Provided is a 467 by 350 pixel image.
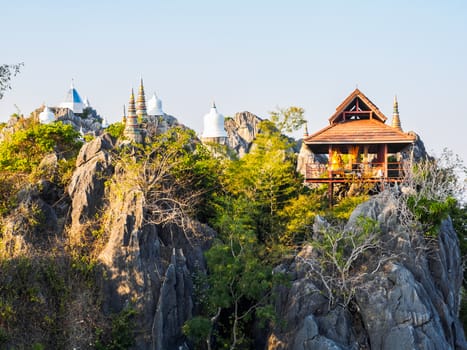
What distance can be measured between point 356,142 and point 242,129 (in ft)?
105

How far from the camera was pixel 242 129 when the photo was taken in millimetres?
55531

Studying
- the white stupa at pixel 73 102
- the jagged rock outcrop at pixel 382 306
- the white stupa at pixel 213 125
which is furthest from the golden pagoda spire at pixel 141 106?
the white stupa at pixel 73 102

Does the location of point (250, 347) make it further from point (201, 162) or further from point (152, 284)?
point (201, 162)

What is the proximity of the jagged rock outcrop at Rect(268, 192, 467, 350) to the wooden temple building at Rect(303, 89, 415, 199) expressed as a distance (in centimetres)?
293

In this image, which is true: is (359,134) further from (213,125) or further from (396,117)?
(213,125)

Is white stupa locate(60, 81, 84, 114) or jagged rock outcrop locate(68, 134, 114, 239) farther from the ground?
white stupa locate(60, 81, 84, 114)

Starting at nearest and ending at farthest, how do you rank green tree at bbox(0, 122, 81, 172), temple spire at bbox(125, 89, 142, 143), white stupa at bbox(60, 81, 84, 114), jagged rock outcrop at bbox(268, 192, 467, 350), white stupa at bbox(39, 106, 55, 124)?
jagged rock outcrop at bbox(268, 192, 467, 350), temple spire at bbox(125, 89, 142, 143), green tree at bbox(0, 122, 81, 172), white stupa at bbox(39, 106, 55, 124), white stupa at bbox(60, 81, 84, 114)

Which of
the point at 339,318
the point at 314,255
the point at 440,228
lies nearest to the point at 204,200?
the point at 314,255

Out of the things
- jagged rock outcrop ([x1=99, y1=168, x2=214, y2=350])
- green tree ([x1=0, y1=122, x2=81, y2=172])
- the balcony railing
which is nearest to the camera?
jagged rock outcrop ([x1=99, y1=168, x2=214, y2=350])

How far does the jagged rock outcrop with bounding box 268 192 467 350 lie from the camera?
61.3 feet

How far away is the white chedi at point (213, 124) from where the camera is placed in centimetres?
3847

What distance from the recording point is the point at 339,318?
19.0m

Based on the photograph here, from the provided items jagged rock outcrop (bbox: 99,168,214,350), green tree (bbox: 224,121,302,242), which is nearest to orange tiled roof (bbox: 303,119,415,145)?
green tree (bbox: 224,121,302,242)

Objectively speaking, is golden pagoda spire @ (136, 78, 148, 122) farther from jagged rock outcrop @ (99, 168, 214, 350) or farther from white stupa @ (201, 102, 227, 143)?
white stupa @ (201, 102, 227, 143)
